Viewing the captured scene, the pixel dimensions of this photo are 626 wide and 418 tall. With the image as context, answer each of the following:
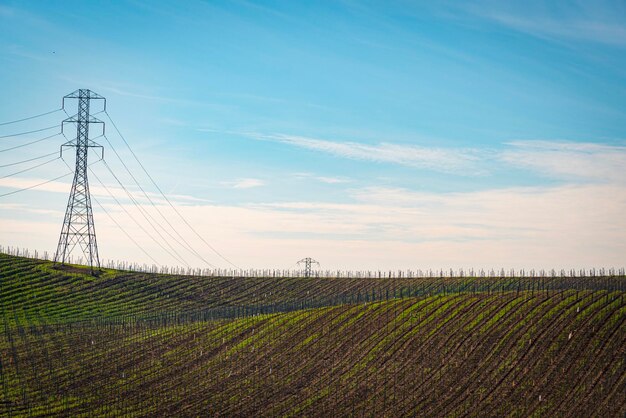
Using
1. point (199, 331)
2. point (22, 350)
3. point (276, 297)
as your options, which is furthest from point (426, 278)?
point (22, 350)

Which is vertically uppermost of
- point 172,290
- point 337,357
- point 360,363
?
point 172,290

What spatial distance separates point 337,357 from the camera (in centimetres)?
6134

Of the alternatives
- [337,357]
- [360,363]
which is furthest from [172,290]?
[360,363]

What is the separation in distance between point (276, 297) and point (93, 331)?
86.4ft

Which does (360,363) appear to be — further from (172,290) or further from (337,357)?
(172,290)

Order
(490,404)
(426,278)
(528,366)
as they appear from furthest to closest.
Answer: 1. (426,278)
2. (528,366)
3. (490,404)

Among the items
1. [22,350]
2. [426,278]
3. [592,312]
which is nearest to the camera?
[592,312]

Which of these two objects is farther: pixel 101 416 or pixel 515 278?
pixel 515 278

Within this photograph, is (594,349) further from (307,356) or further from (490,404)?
(307,356)

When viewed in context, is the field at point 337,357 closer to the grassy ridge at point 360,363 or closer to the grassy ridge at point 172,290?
the grassy ridge at point 360,363

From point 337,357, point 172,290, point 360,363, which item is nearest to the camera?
point 360,363

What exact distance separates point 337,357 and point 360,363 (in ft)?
9.03

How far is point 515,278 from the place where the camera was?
88938 millimetres

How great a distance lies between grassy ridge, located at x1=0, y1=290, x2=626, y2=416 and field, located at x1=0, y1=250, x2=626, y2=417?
0.14 metres
